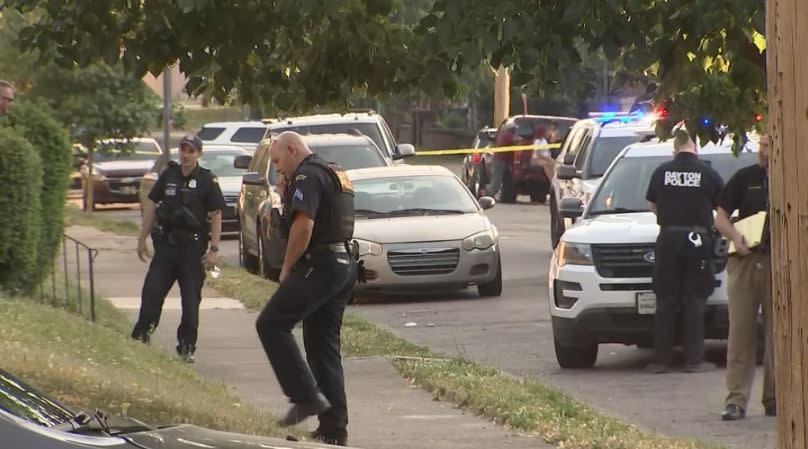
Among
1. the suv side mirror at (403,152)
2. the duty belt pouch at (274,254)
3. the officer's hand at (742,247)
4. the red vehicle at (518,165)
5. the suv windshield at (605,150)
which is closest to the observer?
the officer's hand at (742,247)

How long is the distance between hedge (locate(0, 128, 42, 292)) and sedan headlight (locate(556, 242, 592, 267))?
14.7 ft

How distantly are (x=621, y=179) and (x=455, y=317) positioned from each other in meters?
2.66

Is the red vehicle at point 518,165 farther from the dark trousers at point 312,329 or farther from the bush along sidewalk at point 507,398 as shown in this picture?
the dark trousers at point 312,329

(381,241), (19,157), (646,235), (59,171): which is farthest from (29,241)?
(646,235)

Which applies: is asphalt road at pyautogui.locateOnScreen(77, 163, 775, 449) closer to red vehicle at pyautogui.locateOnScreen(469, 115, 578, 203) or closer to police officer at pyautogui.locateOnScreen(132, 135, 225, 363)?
police officer at pyautogui.locateOnScreen(132, 135, 225, 363)

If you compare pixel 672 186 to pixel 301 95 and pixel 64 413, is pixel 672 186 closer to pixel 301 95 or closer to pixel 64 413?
pixel 301 95

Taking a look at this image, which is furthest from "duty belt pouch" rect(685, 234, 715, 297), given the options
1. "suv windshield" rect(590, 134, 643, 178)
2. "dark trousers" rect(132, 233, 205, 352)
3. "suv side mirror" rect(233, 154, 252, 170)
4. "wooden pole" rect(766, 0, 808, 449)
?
"suv side mirror" rect(233, 154, 252, 170)

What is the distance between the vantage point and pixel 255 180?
20.2 meters

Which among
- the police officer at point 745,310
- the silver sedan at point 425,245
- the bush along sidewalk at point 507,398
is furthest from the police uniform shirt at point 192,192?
the silver sedan at point 425,245

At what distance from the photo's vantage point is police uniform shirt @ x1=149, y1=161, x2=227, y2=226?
12.3 m

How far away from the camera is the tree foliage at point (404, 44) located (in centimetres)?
727

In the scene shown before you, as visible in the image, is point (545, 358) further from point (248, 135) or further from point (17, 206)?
point (248, 135)

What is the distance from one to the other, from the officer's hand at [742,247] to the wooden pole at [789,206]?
4.87 meters

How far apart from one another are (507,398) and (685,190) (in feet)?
7.68
